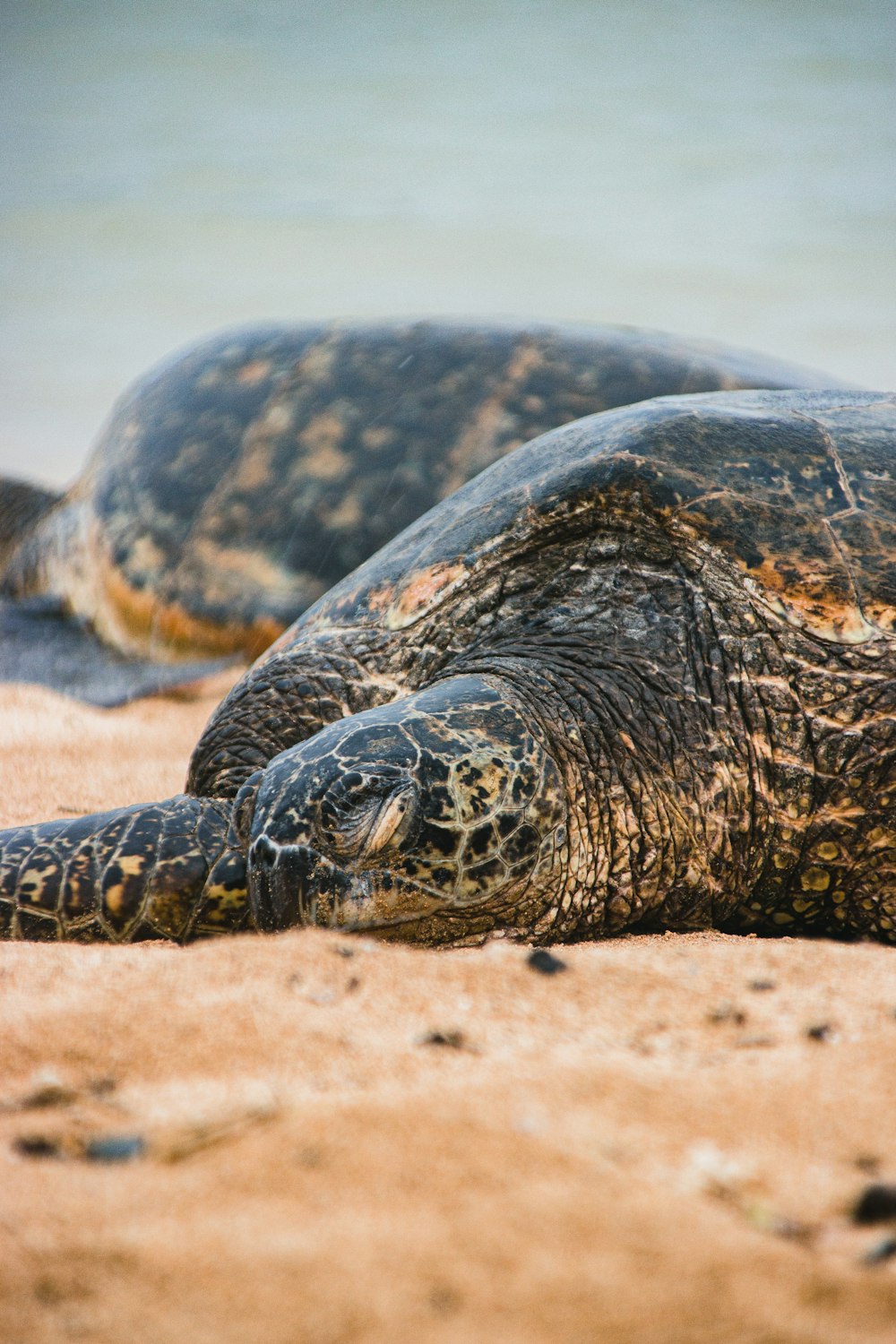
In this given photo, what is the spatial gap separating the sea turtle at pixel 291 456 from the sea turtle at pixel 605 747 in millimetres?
2827

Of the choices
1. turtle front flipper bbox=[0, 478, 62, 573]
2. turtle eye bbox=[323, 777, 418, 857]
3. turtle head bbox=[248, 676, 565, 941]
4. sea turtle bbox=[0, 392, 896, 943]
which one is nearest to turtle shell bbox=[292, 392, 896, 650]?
sea turtle bbox=[0, 392, 896, 943]

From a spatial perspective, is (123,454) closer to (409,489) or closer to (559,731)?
(409,489)

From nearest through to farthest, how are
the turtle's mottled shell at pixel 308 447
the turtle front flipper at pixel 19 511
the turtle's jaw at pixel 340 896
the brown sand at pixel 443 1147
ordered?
the brown sand at pixel 443 1147 < the turtle's jaw at pixel 340 896 < the turtle's mottled shell at pixel 308 447 < the turtle front flipper at pixel 19 511

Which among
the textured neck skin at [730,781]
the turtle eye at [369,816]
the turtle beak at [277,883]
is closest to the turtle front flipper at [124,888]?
the turtle beak at [277,883]

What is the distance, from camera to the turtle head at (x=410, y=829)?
2.13 metres

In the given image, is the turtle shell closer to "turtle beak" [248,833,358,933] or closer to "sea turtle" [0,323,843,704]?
"turtle beak" [248,833,358,933]

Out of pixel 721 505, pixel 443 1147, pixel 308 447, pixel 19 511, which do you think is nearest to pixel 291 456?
pixel 308 447

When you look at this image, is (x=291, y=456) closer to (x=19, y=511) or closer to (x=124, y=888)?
(x=19, y=511)

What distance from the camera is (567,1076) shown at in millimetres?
1369

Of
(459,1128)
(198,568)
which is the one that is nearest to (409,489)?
(198,568)

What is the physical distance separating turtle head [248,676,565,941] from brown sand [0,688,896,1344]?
23 centimetres

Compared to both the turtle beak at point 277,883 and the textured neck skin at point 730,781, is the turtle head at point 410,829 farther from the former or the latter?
the textured neck skin at point 730,781

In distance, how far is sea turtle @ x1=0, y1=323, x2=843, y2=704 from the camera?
18.5 ft

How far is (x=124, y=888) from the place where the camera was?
243cm
